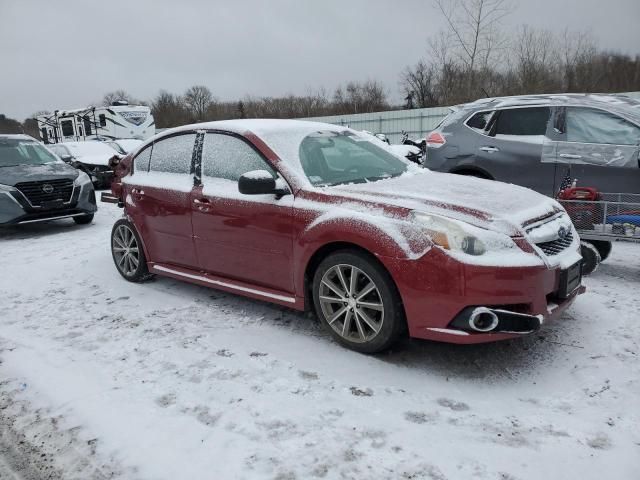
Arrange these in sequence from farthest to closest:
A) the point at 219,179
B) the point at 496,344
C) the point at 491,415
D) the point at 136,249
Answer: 1. the point at 136,249
2. the point at 219,179
3. the point at 496,344
4. the point at 491,415

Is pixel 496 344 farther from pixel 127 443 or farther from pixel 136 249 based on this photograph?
pixel 136 249

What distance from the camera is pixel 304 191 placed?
12.6 feet

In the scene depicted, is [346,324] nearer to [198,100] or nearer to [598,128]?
[598,128]

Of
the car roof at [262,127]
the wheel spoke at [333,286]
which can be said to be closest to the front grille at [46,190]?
the car roof at [262,127]

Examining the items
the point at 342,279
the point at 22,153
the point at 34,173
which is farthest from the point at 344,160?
the point at 22,153

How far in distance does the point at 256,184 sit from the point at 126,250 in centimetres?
245

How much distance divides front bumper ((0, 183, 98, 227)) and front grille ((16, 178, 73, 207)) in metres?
0.08

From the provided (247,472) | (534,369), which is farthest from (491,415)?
(247,472)

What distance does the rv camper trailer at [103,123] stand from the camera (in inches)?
912

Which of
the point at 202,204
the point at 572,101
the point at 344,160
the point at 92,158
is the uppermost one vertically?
the point at 572,101

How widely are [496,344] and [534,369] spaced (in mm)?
393

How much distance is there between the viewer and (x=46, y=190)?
8.51 meters

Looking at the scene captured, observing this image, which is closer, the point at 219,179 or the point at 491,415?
the point at 491,415

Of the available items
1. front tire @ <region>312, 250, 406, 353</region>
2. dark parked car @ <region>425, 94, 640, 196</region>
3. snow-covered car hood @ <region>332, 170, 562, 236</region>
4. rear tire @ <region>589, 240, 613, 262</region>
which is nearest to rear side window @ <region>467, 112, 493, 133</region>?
dark parked car @ <region>425, 94, 640, 196</region>
